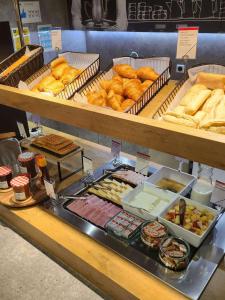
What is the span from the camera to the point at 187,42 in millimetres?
954

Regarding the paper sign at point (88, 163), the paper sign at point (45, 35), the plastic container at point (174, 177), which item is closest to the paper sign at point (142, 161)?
the plastic container at point (174, 177)

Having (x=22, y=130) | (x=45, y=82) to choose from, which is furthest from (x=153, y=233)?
(x=22, y=130)

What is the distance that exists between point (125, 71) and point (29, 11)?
44.5 inches

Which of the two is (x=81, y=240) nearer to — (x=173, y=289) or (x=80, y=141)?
(x=173, y=289)

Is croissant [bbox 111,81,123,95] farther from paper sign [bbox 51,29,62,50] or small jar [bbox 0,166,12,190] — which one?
small jar [bbox 0,166,12,190]

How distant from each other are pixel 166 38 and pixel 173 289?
5.32ft

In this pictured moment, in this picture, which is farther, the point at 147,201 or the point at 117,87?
the point at 147,201

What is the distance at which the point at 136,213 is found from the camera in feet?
4.15

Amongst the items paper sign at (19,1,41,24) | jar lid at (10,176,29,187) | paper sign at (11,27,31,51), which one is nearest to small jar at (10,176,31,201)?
jar lid at (10,176,29,187)

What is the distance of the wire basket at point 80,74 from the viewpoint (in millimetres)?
1220

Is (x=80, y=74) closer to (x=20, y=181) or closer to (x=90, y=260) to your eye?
(x=20, y=181)

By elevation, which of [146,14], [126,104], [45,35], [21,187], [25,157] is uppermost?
[146,14]

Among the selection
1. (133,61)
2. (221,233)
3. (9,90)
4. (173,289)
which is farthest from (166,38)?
(173,289)

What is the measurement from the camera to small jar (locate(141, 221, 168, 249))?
1.09 m
